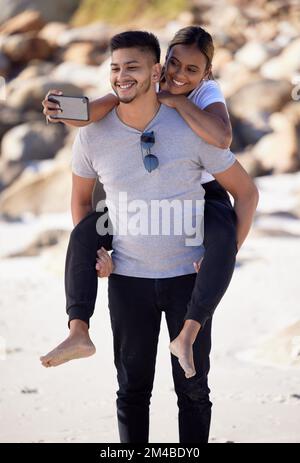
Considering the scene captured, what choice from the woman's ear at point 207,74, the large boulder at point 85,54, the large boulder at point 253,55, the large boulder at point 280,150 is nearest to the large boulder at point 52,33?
the large boulder at point 85,54

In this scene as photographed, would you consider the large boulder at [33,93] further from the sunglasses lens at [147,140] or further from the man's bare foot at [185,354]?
the man's bare foot at [185,354]

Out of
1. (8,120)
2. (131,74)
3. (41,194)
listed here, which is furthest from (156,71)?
→ (8,120)

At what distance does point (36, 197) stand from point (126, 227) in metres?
10.1

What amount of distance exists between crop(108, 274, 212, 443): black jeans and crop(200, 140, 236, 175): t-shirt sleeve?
1.25ft

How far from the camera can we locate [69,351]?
346 cm

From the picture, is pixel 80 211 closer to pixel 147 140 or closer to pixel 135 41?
pixel 147 140

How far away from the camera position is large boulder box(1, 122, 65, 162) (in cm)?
1677

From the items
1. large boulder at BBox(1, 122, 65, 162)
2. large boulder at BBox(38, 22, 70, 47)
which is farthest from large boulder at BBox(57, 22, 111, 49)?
large boulder at BBox(1, 122, 65, 162)

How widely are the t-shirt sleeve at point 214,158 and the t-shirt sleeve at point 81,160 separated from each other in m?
0.40

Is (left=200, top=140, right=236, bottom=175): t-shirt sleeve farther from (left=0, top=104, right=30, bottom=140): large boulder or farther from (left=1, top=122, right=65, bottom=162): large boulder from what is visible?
(left=0, top=104, right=30, bottom=140): large boulder

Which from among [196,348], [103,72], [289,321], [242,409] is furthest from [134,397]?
[103,72]

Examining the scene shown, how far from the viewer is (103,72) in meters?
21.9

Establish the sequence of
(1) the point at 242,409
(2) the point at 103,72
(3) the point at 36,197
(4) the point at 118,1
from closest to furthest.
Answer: (1) the point at 242,409, (3) the point at 36,197, (2) the point at 103,72, (4) the point at 118,1

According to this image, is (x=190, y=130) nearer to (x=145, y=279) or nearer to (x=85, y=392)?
(x=145, y=279)
